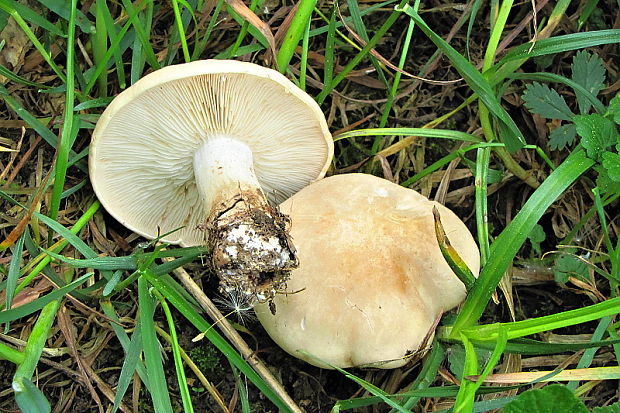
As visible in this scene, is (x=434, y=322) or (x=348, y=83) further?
(x=348, y=83)

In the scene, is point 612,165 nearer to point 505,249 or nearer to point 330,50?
point 505,249

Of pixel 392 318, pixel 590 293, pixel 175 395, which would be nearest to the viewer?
pixel 392 318

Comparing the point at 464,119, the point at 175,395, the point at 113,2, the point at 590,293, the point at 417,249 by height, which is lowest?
the point at 175,395

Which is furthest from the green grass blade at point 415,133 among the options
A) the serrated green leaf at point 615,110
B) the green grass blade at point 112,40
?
the green grass blade at point 112,40

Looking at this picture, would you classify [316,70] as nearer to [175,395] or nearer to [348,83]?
[348,83]

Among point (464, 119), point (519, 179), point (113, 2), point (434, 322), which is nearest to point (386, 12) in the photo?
point (464, 119)

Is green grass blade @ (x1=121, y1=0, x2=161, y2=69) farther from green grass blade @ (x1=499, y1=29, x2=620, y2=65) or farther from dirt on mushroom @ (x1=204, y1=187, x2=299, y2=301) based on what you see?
green grass blade @ (x1=499, y1=29, x2=620, y2=65)
